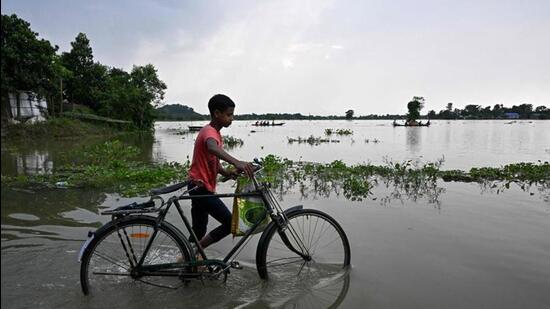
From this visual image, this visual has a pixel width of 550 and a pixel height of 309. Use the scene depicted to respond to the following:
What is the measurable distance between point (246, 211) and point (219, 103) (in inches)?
47.9

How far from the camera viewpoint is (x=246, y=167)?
3.72 metres

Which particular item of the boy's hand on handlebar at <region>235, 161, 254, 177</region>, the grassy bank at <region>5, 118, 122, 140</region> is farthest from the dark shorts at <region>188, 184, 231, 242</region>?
the grassy bank at <region>5, 118, 122, 140</region>

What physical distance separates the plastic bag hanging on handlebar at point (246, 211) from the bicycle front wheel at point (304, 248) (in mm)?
195

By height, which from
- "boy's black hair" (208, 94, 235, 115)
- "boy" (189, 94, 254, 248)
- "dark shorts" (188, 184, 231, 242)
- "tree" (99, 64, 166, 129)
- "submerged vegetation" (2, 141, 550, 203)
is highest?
"tree" (99, 64, 166, 129)

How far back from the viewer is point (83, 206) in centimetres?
742

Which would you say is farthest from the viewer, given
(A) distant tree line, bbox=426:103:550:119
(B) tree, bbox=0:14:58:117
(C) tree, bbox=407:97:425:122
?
(A) distant tree line, bbox=426:103:550:119

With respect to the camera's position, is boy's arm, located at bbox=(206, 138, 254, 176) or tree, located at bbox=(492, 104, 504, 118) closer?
boy's arm, located at bbox=(206, 138, 254, 176)

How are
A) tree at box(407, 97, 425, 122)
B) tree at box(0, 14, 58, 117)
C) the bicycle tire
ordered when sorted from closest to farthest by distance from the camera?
the bicycle tire < tree at box(0, 14, 58, 117) < tree at box(407, 97, 425, 122)

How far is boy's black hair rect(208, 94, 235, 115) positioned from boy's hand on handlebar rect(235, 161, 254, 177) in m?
0.64

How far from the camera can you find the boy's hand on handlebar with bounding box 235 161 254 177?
369 cm

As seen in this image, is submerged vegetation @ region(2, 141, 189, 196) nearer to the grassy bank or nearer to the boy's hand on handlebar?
the boy's hand on handlebar

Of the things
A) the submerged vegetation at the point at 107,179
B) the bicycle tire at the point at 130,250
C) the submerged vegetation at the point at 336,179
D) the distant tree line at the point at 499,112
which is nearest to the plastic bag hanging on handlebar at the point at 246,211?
the bicycle tire at the point at 130,250

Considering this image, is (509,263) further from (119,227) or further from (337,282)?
(119,227)

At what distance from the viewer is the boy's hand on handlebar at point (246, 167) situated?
369 cm
